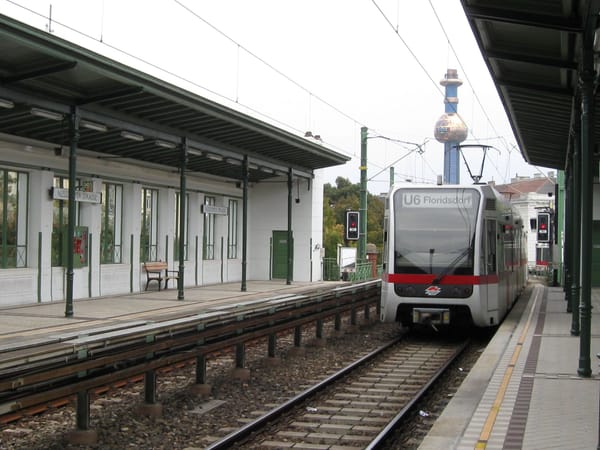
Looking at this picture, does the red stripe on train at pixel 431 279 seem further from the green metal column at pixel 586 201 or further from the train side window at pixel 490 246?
the green metal column at pixel 586 201

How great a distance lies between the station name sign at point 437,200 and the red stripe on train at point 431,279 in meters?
1.35

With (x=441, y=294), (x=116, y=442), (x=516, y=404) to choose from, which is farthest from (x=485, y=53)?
(x=116, y=442)

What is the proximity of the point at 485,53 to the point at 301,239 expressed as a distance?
69.7 feet

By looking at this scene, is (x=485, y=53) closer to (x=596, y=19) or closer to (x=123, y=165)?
(x=596, y=19)

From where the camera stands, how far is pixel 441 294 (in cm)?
1491

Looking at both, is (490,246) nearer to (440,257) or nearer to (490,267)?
(490,267)

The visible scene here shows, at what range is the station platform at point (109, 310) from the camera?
1398cm

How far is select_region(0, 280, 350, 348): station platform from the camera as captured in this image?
45.9ft

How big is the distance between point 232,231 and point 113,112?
1419 centimetres

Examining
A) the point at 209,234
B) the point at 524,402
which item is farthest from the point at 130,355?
the point at 209,234

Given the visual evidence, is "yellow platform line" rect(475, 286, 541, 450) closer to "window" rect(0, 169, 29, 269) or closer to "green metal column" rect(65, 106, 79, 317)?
"green metal column" rect(65, 106, 79, 317)

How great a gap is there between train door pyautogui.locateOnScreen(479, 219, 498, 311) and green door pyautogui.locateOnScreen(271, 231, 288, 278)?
55.5 ft

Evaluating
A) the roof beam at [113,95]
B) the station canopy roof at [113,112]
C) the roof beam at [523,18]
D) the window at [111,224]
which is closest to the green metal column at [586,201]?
the roof beam at [523,18]

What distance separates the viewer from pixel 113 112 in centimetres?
1778
